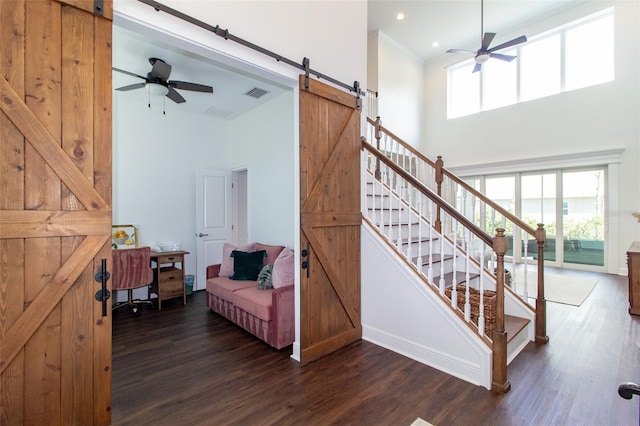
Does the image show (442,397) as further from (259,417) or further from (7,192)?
(7,192)

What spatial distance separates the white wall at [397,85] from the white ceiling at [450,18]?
0.32m

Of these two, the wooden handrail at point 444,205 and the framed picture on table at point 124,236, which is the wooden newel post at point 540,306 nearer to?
the wooden handrail at point 444,205

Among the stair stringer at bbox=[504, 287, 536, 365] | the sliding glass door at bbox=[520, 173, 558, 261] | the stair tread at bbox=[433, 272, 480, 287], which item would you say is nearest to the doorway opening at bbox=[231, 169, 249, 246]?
the stair tread at bbox=[433, 272, 480, 287]

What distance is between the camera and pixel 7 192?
151 centimetres

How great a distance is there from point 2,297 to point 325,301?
226 cm

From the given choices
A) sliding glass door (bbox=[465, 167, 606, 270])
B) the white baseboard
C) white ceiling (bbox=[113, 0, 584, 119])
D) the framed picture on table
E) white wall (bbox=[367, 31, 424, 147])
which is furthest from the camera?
white wall (bbox=[367, 31, 424, 147])

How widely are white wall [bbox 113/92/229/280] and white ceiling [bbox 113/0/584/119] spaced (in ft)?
0.81

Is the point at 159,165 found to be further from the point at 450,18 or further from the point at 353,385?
the point at 450,18

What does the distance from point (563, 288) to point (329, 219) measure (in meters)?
4.77

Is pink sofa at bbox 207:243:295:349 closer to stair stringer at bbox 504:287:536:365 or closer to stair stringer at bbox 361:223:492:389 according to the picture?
stair stringer at bbox 361:223:492:389

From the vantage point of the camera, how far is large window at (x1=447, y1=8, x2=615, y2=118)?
6.45 meters

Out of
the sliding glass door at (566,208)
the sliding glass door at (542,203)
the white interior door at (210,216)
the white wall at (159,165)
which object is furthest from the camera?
the sliding glass door at (542,203)

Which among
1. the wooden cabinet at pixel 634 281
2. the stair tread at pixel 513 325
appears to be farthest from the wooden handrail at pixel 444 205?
the wooden cabinet at pixel 634 281

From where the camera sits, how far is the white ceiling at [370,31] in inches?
144
